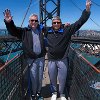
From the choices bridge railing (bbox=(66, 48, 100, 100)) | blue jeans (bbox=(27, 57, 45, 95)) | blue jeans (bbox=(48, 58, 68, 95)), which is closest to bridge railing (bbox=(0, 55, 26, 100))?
blue jeans (bbox=(27, 57, 45, 95))

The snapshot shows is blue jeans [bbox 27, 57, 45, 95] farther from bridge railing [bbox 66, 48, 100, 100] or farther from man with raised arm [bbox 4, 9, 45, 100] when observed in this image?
bridge railing [bbox 66, 48, 100, 100]

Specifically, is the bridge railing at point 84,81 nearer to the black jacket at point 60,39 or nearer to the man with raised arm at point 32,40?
the black jacket at point 60,39


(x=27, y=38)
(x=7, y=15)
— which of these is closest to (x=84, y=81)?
(x=27, y=38)

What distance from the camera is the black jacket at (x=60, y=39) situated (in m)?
6.43

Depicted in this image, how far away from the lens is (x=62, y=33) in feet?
21.1

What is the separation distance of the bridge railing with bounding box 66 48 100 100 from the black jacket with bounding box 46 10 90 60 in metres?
0.58

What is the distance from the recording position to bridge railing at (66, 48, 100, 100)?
16.4ft

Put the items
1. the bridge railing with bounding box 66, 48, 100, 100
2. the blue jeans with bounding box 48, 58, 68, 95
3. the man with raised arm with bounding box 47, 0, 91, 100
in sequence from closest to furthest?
the bridge railing with bounding box 66, 48, 100, 100 → the man with raised arm with bounding box 47, 0, 91, 100 → the blue jeans with bounding box 48, 58, 68, 95

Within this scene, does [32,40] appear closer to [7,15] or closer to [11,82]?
[7,15]

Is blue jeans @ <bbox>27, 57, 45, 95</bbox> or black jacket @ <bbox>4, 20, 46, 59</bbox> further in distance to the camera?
blue jeans @ <bbox>27, 57, 45, 95</bbox>

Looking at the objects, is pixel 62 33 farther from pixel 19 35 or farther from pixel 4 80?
pixel 4 80

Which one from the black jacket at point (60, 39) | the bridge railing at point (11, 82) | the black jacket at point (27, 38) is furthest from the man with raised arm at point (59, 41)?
the bridge railing at point (11, 82)

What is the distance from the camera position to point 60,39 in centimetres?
642

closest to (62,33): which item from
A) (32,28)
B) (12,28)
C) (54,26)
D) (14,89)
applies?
(54,26)
